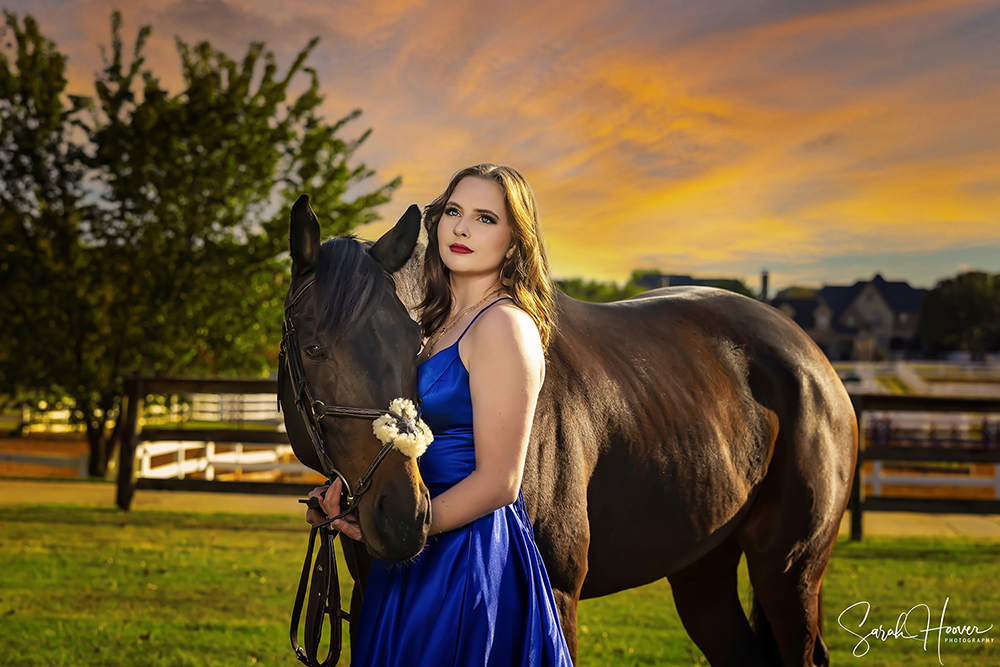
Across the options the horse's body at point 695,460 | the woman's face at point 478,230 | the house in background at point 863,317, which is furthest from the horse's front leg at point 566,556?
the house in background at point 863,317

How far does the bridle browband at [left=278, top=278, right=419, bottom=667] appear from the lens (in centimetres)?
140


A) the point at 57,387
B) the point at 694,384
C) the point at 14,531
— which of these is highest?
the point at 694,384

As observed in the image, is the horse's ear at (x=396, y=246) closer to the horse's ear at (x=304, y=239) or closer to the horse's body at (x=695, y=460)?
the horse's ear at (x=304, y=239)

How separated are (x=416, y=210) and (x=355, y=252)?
0.20m

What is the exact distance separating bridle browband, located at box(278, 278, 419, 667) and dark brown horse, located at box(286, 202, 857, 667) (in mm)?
28

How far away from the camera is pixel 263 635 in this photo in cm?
404

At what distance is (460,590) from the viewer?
4.77 ft

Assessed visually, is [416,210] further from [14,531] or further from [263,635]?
[14,531]

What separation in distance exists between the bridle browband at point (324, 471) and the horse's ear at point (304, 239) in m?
0.04

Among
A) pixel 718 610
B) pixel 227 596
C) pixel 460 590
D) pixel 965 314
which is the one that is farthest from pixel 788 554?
pixel 965 314

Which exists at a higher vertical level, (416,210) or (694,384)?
(416,210)

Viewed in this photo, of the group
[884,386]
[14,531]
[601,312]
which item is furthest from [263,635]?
[884,386]

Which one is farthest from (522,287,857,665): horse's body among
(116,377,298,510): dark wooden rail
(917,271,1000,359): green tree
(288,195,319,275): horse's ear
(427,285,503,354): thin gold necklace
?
(917,271,1000,359): green tree

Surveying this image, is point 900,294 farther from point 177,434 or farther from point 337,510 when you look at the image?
point 337,510
